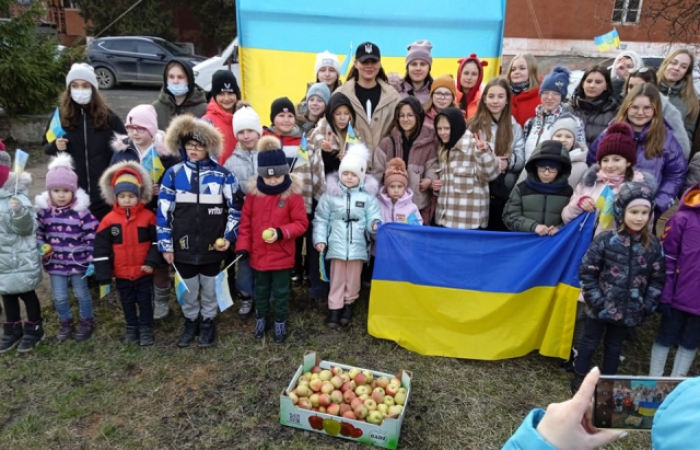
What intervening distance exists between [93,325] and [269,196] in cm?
199

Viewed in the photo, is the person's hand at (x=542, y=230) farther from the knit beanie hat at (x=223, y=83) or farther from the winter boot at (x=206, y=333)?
the knit beanie hat at (x=223, y=83)

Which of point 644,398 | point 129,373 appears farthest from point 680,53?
point 129,373

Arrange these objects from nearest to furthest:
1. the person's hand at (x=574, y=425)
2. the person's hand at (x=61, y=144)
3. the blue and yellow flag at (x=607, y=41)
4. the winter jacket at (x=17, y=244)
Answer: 1. the person's hand at (x=574, y=425)
2. the winter jacket at (x=17, y=244)
3. the person's hand at (x=61, y=144)
4. the blue and yellow flag at (x=607, y=41)

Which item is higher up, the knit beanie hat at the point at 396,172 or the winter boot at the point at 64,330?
the knit beanie hat at the point at 396,172

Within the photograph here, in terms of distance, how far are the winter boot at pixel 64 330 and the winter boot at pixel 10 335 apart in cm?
29

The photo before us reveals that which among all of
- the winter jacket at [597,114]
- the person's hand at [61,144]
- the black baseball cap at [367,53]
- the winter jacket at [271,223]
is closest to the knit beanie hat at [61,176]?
the person's hand at [61,144]

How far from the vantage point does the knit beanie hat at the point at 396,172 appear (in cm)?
418

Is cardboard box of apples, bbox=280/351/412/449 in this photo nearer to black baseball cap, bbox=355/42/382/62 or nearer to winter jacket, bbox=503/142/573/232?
winter jacket, bbox=503/142/573/232

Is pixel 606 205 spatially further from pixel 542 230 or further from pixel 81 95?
pixel 81 95

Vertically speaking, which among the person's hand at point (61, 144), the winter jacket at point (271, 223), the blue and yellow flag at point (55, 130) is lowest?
the winter jacket at point (271, 223)

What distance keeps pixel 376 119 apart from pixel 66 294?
314 centimetres

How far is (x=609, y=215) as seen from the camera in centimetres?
361

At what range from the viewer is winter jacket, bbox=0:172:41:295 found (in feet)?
12.5

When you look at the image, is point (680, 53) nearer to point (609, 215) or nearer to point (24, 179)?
point (609, 215)
